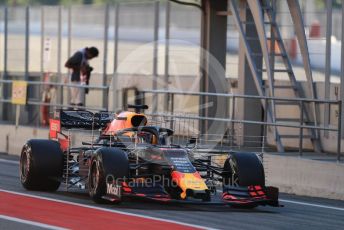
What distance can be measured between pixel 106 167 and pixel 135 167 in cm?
54

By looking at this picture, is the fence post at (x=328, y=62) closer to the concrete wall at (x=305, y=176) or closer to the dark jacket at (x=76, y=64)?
the concrete wall at (x=305, y=176)

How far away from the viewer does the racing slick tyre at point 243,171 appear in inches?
669

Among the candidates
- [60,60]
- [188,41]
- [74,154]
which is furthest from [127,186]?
[60,60]

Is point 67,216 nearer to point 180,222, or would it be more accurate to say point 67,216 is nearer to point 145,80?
point 180,222

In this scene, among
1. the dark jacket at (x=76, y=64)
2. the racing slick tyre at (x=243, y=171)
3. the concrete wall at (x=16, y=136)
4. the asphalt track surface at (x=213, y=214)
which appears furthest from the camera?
the dark jacket at (x=76, y=64)

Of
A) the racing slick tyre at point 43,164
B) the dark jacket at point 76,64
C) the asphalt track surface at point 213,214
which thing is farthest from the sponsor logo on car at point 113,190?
the dark jacket at point 76,64

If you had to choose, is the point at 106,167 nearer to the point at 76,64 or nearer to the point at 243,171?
the point at 243,171

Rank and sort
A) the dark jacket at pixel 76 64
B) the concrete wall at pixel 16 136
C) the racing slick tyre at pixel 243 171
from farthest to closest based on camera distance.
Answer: the dark jacket at pixel 76 64 < the concrete wall at pixel 16 136 < the racing slick tyre at pixel 243 171

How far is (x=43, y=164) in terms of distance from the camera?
59.6 ft

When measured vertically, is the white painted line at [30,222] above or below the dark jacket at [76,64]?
below

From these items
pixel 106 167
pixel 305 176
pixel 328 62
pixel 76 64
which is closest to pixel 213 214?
pixel 106 167

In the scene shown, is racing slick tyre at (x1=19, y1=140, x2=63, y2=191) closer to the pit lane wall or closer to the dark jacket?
the pit lane wall

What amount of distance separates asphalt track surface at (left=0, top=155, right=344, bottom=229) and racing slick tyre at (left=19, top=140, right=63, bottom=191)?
179mm

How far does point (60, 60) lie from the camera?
33.3 m
